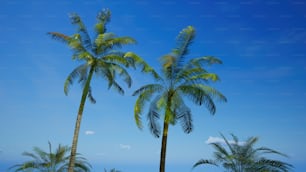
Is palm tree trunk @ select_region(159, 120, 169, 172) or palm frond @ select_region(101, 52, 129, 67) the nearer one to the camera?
palm tree trunk @ select_region(159, 120, 169, 172)

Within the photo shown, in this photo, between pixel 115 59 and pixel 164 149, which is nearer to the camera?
pixel 164 149

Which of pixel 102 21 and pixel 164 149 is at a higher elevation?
pixel 102 21

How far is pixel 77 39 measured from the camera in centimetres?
2084

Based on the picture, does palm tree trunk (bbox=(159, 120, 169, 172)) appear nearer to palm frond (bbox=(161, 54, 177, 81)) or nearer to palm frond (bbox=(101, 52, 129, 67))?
palm frond (bbox=(161, 54, 177, 81))

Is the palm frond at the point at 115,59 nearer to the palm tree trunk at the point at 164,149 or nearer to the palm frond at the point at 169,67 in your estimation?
the palm frond at the point at 169,67

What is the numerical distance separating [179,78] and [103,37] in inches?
233

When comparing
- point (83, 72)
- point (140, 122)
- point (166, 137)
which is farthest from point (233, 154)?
point (83, 72)

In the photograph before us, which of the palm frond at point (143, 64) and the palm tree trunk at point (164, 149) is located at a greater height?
the palm frond at point (143, 64)

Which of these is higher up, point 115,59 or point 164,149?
point 115,59

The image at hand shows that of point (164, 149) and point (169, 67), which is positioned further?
point (169, 67)

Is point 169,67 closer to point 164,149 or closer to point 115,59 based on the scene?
point 115,59

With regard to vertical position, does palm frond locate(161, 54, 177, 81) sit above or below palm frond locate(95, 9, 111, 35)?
below

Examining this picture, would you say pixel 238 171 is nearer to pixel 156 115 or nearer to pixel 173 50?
pixel 156 115

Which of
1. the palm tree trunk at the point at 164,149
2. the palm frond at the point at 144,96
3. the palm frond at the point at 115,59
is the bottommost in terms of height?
the palm tree trunk at the point at 164,149
